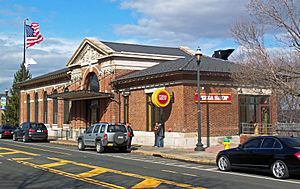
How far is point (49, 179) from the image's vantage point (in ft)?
45.1

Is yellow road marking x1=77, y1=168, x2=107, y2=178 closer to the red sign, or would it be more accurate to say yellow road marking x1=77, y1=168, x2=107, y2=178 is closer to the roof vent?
the red sign

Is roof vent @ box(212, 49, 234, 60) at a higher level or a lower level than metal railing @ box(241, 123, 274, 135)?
higher

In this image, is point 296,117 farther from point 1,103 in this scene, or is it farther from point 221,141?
point 1,103

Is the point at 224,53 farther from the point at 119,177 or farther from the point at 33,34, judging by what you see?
the point at 119,177

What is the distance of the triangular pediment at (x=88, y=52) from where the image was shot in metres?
37.3

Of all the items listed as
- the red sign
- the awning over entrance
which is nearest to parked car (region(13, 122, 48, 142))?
the awning over entrance

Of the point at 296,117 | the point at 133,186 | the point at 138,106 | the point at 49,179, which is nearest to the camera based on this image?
the point at 133,186

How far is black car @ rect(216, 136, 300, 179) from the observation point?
560 inches

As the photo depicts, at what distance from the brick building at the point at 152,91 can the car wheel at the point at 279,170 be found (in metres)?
11.6

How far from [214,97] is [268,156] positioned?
13998 millimetres

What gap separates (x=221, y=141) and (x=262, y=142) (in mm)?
13413

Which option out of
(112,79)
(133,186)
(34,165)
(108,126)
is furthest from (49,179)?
(112,79)

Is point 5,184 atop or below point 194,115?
below

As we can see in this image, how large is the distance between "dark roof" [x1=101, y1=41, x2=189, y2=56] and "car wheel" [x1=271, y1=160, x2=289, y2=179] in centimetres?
2477
